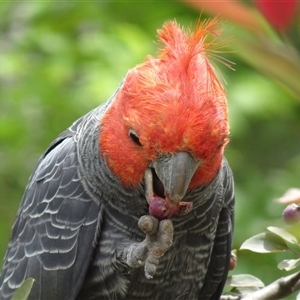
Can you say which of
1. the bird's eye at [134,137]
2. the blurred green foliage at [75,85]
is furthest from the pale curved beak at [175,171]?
the blurred green foliage at [75,85]

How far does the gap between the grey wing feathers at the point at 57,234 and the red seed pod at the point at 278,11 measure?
1720 mm

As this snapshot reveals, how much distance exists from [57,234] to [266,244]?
0.94m

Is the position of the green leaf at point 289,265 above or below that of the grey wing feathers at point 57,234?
below

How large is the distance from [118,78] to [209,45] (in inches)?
66.4

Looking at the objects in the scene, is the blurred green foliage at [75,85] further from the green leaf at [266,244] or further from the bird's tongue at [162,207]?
the bird's tongue at [162,207]

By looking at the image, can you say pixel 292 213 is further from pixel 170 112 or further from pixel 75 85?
pixel 75 85

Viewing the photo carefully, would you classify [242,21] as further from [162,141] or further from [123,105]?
[123,105]

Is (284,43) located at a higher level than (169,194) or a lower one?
lower

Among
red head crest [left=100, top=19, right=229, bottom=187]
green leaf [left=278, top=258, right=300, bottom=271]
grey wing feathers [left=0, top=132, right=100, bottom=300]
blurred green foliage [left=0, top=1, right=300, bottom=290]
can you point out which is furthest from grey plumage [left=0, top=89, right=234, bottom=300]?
blurred green foliage [left=0, top=1, right=300, bottom=290]

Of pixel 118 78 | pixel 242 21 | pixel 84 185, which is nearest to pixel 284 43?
pixel 242 21

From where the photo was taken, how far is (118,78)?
3727 millimetres

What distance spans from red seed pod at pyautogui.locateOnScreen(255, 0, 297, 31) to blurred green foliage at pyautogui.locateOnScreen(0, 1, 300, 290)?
113 inches

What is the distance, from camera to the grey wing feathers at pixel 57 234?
92.7 inches

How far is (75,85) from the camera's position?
407cm
